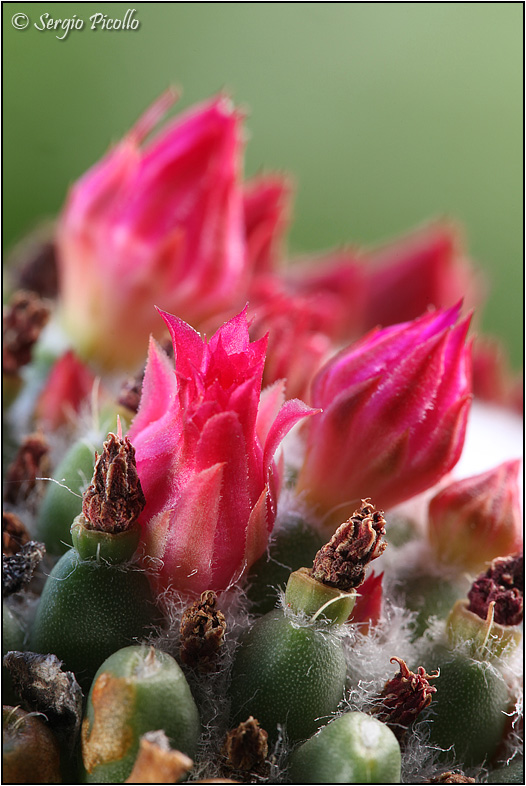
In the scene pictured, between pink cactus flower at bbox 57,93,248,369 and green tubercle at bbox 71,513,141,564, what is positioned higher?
pink cactus flower at bbox 57,93,248,369

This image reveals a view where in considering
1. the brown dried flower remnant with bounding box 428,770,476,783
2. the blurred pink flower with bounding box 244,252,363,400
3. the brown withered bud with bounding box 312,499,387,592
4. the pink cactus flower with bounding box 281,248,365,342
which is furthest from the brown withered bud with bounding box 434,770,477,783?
the pink cactus flower with bounding box 281,248,365,342

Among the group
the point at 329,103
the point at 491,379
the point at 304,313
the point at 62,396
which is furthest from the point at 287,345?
the point at 329,103

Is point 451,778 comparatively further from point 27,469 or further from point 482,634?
point 27,469

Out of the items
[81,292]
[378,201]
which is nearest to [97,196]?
[81,292]

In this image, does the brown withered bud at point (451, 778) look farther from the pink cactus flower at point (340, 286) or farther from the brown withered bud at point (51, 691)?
the pink cactus flower at point (340, 286)

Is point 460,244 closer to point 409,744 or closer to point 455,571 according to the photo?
point 455,571

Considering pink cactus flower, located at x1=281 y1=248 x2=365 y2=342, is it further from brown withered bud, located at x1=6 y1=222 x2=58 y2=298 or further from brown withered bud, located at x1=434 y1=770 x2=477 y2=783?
brown withered bud, located at x1=434 y1=770 x2=477 y2=783

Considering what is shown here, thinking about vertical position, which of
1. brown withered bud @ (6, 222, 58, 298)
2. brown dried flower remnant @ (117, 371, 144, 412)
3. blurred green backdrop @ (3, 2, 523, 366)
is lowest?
brown dried flower remnant @ (117, 371, 144, 412)
